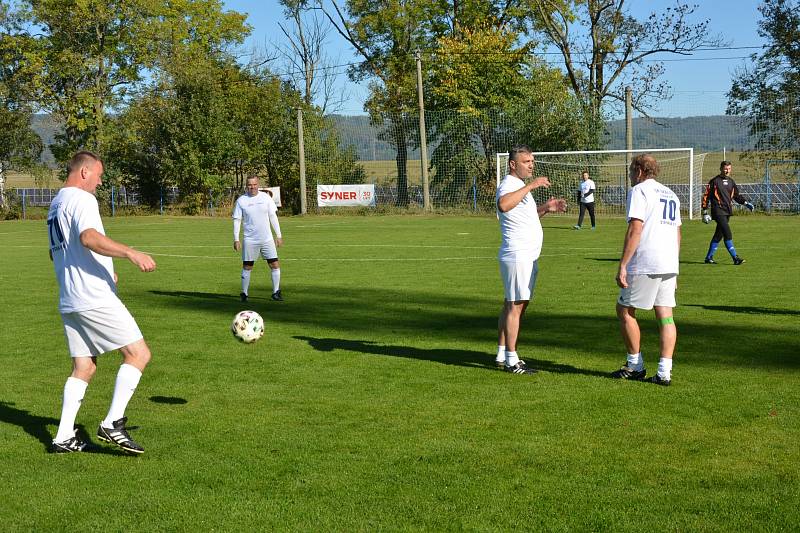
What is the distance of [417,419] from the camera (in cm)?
707

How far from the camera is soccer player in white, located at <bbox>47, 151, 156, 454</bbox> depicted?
20.1ft

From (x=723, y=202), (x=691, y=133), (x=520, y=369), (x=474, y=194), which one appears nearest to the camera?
(x=520, y=369)

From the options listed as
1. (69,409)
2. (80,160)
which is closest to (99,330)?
(69,409)

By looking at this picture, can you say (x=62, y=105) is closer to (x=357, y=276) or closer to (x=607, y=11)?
(x=607, y=11)

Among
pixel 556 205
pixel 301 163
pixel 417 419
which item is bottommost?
pixel 417 419

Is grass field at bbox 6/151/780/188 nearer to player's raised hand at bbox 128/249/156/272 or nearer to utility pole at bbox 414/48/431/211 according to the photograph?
utility pole at bbox 414/48/431/211

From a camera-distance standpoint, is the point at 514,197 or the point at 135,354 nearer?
the point at 135,354

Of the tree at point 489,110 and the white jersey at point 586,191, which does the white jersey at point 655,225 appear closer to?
the white jersey at point 586,191

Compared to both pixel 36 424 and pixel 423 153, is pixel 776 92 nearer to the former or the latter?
pixel 423 153

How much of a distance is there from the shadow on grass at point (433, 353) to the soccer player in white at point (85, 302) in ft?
12.5

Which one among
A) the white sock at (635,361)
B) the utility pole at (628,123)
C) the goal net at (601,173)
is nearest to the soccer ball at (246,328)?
the white sock at (635,361)

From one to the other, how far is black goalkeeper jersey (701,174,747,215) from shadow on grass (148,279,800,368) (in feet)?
18.9

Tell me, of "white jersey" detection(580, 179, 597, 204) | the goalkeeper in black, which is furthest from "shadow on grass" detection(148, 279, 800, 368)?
"white jersey" detection(580, 179, 597, 204)

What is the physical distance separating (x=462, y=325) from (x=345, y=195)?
31863 millimetres
